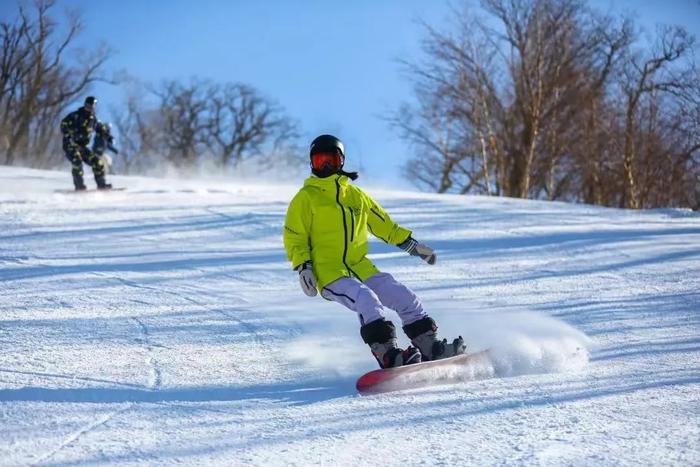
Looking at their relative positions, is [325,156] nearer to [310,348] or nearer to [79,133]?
[310,348]

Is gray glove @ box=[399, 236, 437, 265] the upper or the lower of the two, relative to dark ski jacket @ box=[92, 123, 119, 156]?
lower

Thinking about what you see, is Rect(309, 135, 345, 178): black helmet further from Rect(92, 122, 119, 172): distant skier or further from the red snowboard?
Rect(92, 122, 119, 172): distant skier

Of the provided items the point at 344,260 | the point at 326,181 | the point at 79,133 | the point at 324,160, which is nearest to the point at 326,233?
the point at 344,260

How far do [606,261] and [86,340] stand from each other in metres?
6.10

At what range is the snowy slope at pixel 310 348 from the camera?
2.87 m

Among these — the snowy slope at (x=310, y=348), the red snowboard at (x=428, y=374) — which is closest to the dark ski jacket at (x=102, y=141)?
the snowy slope at (x=310, y=348)

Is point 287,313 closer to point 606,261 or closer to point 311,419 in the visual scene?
point 311,419

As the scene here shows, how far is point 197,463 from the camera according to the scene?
267 centimetres

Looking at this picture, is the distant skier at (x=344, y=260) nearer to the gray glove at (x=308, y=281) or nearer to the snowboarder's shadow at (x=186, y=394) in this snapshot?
the gray glove at (x=308, y=281)

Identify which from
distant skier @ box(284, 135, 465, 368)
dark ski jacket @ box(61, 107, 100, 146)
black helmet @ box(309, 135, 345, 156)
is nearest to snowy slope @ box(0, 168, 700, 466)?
distant skier @ box(284, 135, 465, 368)

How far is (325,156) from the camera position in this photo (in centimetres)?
462

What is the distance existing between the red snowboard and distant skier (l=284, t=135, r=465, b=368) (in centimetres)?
11

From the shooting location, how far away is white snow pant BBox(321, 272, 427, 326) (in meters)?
4.12

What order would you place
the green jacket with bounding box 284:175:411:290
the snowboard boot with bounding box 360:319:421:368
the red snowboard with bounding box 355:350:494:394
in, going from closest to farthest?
the red snowboard with bounding box 355:350:494:394 < the snowboard boot with bounding box 360:319:421:368 < the green jacket with bounding box 284:175:411:290
